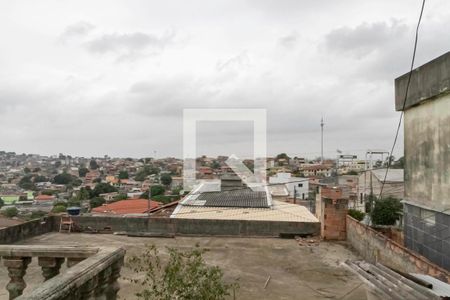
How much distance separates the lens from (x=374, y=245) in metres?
8.76

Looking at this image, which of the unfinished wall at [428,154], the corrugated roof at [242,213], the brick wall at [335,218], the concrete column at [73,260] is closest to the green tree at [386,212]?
the corrugated roof at [242,213]

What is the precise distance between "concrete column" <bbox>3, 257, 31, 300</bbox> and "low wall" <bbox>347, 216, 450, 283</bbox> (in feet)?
18.4

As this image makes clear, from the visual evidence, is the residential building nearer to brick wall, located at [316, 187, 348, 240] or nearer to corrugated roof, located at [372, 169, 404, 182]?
brick wall, located at [316, 187, 348, 240]

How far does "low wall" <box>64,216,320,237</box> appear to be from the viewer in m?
11.6

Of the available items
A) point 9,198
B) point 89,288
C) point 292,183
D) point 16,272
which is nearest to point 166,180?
point 292,183

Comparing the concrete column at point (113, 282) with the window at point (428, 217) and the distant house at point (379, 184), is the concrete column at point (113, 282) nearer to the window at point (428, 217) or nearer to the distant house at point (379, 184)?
the window at point (428, 217)

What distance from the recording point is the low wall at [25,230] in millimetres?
10328

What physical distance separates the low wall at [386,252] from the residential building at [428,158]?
86 cm

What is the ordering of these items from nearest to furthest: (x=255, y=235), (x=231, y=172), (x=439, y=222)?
(x=439, y=222), (x=255, y=235), (x=231, y=172)

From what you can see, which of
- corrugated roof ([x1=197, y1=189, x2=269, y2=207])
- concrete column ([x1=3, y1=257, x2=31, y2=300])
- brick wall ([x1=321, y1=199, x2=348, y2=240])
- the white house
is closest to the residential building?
brick wall ([x1=321, y1=199, x2=348, y2=240])

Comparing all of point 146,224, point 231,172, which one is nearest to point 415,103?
point 146,224

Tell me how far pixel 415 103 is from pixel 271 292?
17.0 feet

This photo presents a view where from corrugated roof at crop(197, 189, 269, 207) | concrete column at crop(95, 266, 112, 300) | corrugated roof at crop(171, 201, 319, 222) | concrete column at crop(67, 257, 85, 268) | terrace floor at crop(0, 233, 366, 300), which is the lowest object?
terrace floor at crop(0, 233, 366, 300)

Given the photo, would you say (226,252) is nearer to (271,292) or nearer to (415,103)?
(271,292)
